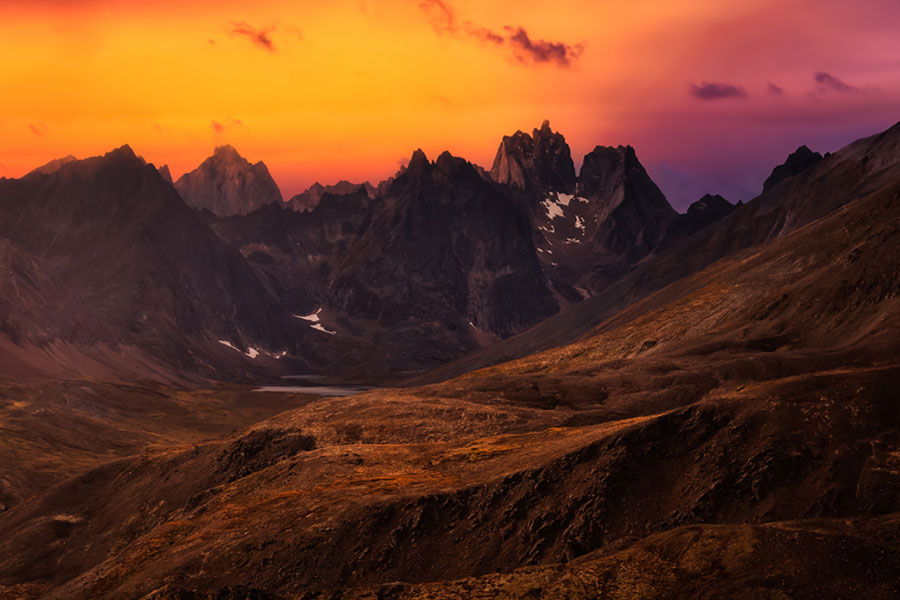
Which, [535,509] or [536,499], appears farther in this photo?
[536,499]

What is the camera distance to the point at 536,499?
67.3 m

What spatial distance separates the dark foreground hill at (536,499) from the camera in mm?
48594

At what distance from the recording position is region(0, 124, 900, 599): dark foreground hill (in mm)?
48594

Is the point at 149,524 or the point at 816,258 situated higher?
the point at 816,258

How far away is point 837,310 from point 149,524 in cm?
10996

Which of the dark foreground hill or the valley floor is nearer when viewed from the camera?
the valley floor

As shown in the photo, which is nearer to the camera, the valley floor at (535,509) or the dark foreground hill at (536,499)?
the valley floor at (535,509)

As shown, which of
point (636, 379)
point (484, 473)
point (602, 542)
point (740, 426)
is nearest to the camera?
point (602, 542)

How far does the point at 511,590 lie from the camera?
4950cm

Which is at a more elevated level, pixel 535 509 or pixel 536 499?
pixel 536 499

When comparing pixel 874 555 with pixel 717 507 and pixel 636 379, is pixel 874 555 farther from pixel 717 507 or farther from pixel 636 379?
pixel 636 379

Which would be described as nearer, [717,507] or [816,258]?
[717,507]

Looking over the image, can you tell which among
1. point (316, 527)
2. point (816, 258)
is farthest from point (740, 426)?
point (816, 258)

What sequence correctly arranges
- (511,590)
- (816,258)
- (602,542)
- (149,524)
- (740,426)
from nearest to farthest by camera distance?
(511,590)
(602,542)
(740,426)
(149,524)
(816,258)
